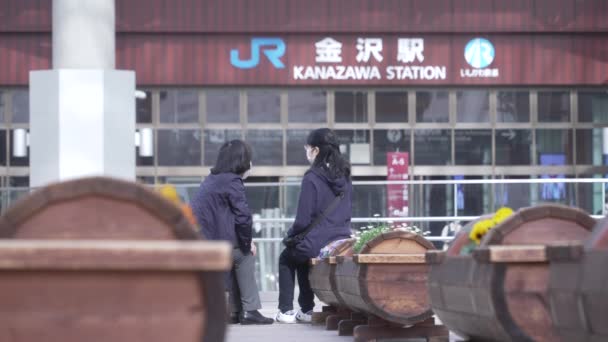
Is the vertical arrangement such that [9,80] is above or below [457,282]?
above

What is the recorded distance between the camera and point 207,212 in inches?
456

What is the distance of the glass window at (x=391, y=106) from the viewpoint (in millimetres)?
30031

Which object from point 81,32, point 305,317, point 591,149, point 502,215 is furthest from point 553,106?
point 502,215

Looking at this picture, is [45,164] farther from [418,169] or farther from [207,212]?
[418,169]

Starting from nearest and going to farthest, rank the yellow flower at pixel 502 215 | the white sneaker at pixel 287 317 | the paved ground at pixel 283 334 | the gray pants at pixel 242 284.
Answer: the yellow flower at pixel 502 215 → the paved ground at pixel 283 334 → the gray pants at pixel 242 284 → the white sneaker at pixel 287 317

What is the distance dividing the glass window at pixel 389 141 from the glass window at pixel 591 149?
368 centimetres

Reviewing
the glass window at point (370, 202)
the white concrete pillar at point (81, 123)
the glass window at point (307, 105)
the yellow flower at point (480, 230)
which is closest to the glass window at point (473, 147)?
the glass window at point (307, 105)

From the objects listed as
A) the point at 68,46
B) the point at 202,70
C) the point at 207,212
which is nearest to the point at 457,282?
the point at 207,212

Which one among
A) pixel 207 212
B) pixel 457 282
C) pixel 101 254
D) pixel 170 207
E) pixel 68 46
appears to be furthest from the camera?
pixel 68 46

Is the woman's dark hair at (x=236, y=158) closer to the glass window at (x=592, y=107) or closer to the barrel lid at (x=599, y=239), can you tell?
the barrel lid at (x=599, y=239)

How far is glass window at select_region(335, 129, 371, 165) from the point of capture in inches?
1178

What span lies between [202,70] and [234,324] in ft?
58.3

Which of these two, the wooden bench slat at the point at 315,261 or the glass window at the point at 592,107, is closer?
the wooden bench slat at the point at 315,261

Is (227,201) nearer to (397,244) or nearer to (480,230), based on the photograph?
(397,244)
